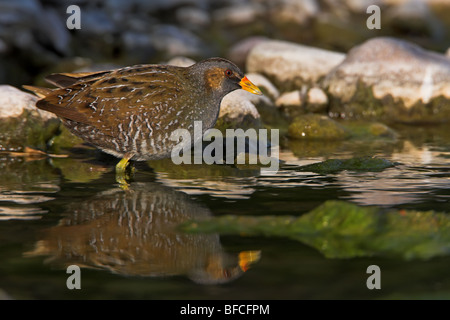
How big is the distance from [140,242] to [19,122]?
487 centimetres

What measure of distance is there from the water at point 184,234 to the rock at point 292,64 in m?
5.09

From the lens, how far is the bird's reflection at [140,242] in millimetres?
5605

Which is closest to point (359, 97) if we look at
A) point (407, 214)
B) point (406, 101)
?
point (406, 101)

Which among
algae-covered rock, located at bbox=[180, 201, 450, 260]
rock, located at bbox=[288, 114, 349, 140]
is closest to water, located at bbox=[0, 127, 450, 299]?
algae-covered rock, located at bbox=[180, 201, 450, 260]

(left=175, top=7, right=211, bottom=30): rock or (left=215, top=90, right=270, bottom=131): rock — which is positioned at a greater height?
(left=175, top=7, right=211, bottom=30): rock

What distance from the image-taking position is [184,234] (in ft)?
21.0

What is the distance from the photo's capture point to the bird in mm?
8375

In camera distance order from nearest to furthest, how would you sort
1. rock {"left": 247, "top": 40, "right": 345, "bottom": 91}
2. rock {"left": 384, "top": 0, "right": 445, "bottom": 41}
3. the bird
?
the bird → rock {"left": 247, "top": 40, "right": 345, "bottom": 91} → rock {"left": 384, "top": 0, "right": 445, "bottom": 41}

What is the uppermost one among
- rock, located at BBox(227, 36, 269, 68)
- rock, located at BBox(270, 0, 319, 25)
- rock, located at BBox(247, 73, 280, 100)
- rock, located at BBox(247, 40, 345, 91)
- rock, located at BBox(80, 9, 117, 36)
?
rock, located at BBox(270, 0, 319, 25)

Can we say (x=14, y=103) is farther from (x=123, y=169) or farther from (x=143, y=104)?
(x=143, y=104)

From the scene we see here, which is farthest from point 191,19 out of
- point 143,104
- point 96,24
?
point 143,104

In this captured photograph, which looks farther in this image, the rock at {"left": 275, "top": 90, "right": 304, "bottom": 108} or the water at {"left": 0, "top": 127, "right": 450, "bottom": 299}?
the rock at {"left": 275, "top": 90, "right": 304, "bottom": 108}

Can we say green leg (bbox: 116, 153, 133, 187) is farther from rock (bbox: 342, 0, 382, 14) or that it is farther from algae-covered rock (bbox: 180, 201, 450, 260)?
rock (bbox: 342, 0, 382, 14)

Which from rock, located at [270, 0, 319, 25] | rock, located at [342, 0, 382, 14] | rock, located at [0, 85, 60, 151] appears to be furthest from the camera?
rock, located at [342, 0, 382, 14]
